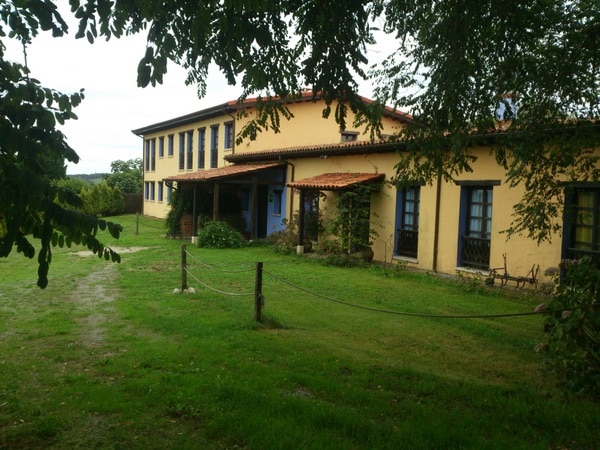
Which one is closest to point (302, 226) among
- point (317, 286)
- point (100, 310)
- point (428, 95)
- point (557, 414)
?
point (317, 286)

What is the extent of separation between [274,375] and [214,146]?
23596 mm

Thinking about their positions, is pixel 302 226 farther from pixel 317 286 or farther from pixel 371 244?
pixel 317 286

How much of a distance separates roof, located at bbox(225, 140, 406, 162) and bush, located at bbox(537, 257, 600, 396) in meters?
7.85

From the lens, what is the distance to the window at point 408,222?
49.0ft

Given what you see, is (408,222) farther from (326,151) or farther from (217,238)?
(217,238)

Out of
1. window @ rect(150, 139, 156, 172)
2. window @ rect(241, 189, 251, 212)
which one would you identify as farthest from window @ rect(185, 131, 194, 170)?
window @ rect(241, 189, 251, 212)

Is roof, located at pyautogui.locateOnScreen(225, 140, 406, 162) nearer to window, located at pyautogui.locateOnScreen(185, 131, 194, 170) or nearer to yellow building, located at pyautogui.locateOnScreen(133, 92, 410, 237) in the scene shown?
yellow building, located at pyautogui.locateOnScreen(133, 92, 410, 237)

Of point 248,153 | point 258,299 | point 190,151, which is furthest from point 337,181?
point 190,151

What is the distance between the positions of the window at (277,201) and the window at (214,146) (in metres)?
6.77

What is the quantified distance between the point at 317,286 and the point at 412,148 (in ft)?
16.1

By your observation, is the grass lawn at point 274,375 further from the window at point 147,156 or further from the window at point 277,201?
the window at point 147,156

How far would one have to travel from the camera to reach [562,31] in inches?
273

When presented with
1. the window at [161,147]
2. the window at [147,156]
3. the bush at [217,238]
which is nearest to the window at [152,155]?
the window at [147,156]

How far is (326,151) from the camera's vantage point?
1798 centimetres
